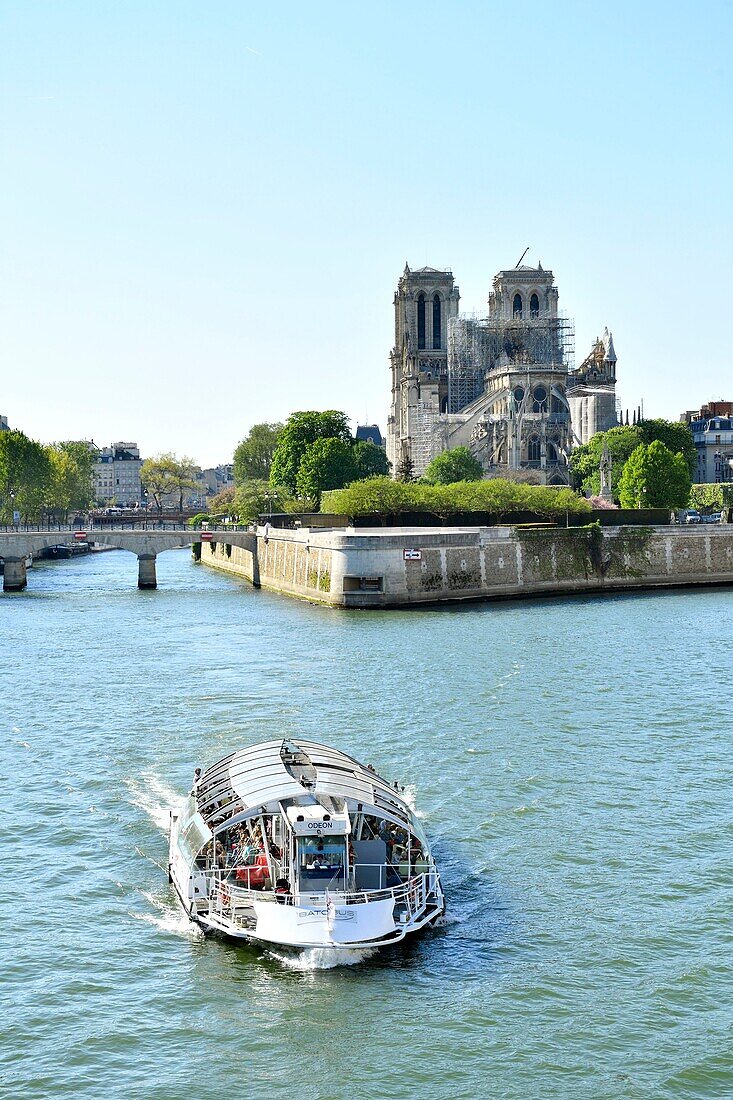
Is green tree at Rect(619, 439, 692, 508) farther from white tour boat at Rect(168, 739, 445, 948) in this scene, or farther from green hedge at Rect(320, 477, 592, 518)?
white tour boat at Rect(168, 739, 445, 948)

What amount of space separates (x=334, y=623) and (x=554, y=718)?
82.3ft

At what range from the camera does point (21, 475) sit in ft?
434

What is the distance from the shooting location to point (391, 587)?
222 ft

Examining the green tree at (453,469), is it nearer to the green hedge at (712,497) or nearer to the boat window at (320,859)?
the green hedge at (712,497)

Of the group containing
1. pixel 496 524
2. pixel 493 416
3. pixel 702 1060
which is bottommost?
pixel 702 1060

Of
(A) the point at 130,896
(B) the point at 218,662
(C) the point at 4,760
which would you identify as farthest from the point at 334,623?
(A) the point at 130,896

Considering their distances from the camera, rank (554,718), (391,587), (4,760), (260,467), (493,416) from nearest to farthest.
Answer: (4,760) → (554,718) → (391,587) → (493,416) → (260,467)

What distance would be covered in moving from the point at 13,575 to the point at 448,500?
2873 centimetres

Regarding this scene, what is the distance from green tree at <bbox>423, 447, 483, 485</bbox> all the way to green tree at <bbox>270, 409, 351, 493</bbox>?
359 inches

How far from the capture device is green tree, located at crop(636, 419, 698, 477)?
131250 millimetres

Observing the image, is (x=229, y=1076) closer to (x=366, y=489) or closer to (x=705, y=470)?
(x=366, y=489)

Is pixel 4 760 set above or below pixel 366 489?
below

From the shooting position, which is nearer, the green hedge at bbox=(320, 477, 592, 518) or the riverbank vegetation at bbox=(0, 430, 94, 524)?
Result: the green hedge at bbox=(320, 477, 592, 518)

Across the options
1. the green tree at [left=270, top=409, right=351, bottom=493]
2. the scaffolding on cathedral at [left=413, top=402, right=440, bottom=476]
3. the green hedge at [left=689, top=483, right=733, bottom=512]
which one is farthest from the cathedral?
the green hedge at [left=689, top=483, right=733, bottom=512]
